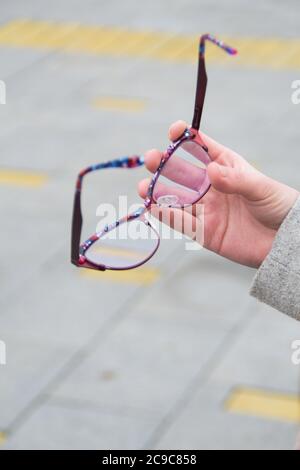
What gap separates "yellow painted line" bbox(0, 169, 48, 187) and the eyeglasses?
672 cm

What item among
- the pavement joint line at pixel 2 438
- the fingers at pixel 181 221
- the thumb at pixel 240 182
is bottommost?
the pavement joint line at pixel 2 438

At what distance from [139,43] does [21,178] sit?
4.11 metres

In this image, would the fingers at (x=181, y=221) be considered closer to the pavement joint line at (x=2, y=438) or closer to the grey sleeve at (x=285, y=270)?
the grey sleeve at (x=285, y=270)

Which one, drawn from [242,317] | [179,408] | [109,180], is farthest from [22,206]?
[179,408]

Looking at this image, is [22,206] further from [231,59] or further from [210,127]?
[231,59]

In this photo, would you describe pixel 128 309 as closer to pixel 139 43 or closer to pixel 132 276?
pixel 132 276

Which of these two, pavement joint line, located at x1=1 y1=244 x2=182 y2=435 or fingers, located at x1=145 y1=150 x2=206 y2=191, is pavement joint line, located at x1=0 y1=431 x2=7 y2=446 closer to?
pavement joint line, located at x1=1 y1=244 x2=182 y2=435

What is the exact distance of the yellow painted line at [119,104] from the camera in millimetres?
10812

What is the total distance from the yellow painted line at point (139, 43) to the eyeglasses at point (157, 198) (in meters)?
9.35

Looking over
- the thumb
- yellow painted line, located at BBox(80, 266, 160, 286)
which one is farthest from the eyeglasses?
yellow painted line, located at BBox(80, 266, 160, 286)

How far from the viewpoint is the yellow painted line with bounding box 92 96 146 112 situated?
10.8 meters

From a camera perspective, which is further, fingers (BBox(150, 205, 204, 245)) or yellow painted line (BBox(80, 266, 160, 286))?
yellow painted line (BBox(80, 266, 160, 286))

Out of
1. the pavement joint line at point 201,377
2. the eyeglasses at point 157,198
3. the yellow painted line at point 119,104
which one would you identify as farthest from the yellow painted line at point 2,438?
the yellow painted line at point 119,104

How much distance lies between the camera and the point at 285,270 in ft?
7.13
